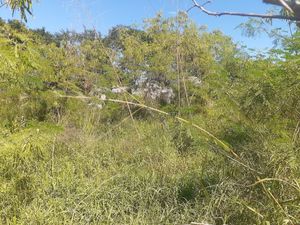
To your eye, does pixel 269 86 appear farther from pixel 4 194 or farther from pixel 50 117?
pixel 50 117

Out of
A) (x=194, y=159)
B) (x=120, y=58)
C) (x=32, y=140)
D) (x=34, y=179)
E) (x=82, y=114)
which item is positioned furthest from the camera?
(x=120, y=58)

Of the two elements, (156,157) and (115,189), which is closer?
(115,189)

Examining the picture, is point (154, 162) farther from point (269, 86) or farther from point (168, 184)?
point (269, 86)

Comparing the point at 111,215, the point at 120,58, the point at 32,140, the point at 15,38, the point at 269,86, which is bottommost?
the point at 111,215

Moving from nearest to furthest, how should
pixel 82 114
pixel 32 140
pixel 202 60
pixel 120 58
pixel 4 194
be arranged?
pixel 32 140
pixel 4 194
pixel 82 114
pixel 202 60
pixel 120 58

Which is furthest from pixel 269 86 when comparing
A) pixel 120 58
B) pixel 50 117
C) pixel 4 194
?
pixel 120 58

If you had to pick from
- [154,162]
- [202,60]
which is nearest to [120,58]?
[202,60]

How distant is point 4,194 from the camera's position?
9.41 feet

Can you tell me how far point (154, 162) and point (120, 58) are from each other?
16.7 feet

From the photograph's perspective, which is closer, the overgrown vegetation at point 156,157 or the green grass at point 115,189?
the overgrown vegetation at point 156,157

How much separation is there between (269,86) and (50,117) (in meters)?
2.69

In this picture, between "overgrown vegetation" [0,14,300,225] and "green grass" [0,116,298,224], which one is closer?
"overgrown vegetation" [0,14,300,225]

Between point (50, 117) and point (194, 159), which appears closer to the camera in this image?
point (194, 159)

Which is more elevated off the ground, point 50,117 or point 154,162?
point 50,117
